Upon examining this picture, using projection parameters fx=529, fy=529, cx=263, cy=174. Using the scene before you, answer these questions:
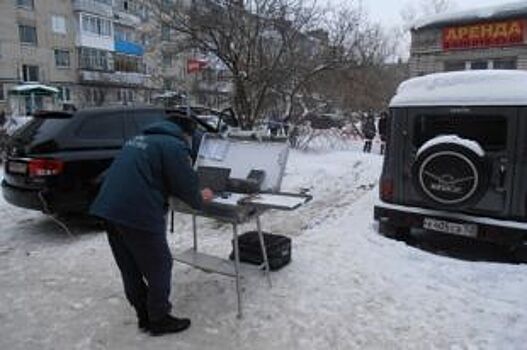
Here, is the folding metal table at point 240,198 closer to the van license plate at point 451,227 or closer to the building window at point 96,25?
the van license plate at point 451,227

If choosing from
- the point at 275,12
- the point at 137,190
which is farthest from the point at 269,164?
the point at 275,12

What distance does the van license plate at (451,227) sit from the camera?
621 centimetres

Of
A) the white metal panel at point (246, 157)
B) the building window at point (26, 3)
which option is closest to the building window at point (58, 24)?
the building window at point (26, 3)

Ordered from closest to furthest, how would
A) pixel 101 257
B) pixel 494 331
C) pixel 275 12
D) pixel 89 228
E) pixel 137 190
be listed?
pixel 137 190 < pixel 494 331 < pixel 101 257 < pixel 89 228 < pixel 275 12

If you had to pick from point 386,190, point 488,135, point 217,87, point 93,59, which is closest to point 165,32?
point 217,87

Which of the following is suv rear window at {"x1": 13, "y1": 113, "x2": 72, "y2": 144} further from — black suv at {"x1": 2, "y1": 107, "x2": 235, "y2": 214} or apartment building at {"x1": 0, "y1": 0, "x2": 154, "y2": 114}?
apartment building at {"x1": 0, "y1": 0, "x2": 154, "y2": 114}

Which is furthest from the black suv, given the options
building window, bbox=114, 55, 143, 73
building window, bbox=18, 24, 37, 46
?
building window, bbox=114, 55, 143, 73

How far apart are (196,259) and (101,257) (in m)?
1.53

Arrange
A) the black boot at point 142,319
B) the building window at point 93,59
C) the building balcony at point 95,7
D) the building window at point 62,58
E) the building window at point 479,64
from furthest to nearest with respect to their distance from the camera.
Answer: the building window at point 93,59
the building balcony at point 95,7
the building window at point 62,58
the building window at point 479,64
the black boot at point 142,319

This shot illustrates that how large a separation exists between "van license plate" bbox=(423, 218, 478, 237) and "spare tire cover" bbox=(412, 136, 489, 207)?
0.29m

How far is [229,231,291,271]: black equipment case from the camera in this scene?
5.38 metres

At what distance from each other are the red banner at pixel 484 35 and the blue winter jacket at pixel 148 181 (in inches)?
504

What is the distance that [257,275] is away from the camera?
5.30 metres

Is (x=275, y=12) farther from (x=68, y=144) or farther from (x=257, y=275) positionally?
(x=257, y=275)
